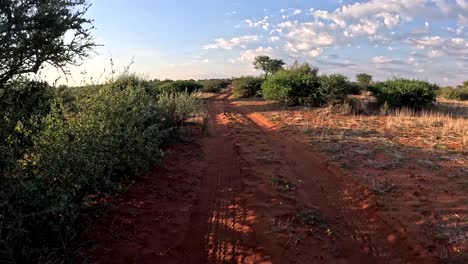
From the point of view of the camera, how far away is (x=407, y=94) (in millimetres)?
17953

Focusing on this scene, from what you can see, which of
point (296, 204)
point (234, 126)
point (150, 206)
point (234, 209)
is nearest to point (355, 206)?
→ point (296, 204)

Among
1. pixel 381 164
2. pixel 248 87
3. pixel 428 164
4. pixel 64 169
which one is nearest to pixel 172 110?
pixel 381 164

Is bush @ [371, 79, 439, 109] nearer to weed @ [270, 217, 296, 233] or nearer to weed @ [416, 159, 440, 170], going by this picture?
weed @ [416, 159, 440, 170]

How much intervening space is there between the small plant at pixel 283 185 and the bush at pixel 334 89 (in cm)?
1027

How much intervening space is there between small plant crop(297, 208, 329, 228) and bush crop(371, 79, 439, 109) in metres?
12.9

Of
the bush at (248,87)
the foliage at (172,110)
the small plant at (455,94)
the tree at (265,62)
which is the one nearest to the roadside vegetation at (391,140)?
the foliage at (172,110)

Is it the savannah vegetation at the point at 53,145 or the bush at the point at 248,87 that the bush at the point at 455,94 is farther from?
the savannah vegetation at the point at 53,145

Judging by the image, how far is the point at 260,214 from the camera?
615 centimetres

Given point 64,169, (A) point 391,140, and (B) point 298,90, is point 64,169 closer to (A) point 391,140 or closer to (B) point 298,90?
(A) point 391,140

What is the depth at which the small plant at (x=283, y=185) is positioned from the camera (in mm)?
7206

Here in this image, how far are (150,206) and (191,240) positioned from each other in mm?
1155

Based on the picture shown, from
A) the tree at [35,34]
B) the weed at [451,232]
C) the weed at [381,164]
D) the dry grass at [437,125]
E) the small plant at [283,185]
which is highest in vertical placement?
the tree at [35,34]

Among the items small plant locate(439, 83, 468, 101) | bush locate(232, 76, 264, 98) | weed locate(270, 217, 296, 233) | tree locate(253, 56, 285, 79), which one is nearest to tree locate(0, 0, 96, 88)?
weed locate(270, 217, 296, 233)

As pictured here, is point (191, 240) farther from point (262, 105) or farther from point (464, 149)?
point (262, 105)
